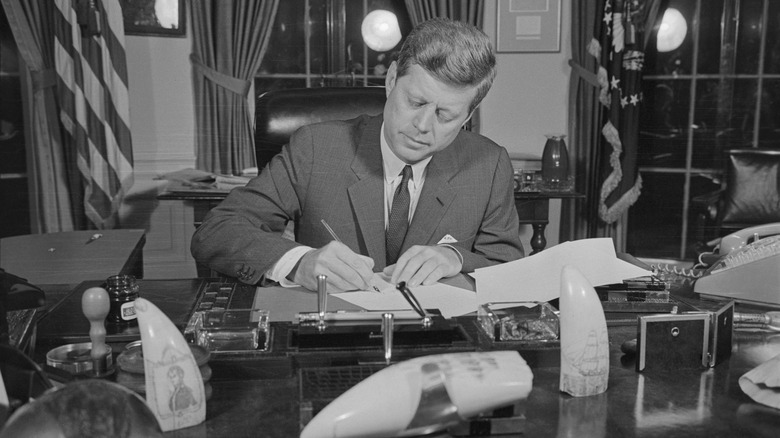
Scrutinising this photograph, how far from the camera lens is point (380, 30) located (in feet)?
15.4

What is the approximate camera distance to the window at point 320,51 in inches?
182

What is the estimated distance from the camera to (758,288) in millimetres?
1589

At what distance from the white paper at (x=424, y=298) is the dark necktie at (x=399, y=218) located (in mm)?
416

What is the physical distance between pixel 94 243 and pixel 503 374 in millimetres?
2116

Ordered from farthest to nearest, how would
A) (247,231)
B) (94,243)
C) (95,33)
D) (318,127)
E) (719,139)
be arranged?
(719,139), (95,33), (94,243), (318,127), (247,231)

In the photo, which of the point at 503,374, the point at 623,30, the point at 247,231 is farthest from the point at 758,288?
the point at 623,30

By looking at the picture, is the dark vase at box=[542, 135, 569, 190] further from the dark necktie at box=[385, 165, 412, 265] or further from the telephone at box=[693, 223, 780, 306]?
the telephone at box=[693, 223, 780, 306]

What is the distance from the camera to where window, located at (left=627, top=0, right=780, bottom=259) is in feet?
15.2

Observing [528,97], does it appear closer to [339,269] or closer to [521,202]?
[521,202]

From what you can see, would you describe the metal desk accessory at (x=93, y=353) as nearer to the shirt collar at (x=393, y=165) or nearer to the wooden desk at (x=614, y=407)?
the wooden desk at (x=614, y=407)

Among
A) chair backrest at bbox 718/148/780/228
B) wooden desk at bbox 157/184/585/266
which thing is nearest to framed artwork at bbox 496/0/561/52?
wooden desk at bbox 157/184/585/266

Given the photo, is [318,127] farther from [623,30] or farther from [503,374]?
[623,30]

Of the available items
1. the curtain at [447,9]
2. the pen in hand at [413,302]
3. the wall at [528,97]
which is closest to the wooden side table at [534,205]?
the wall at [528,97]

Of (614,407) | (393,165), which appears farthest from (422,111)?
(614,407)
